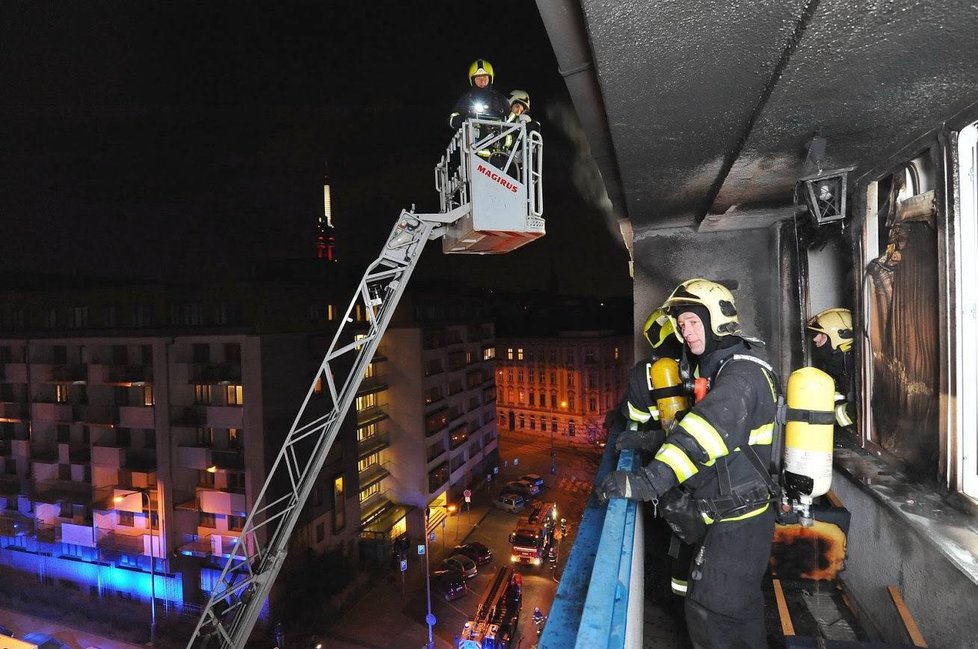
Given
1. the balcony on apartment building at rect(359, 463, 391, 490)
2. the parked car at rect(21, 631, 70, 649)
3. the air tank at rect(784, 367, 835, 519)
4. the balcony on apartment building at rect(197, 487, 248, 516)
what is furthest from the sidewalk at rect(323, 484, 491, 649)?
the air tank at rect(784, 367, 835, 519)

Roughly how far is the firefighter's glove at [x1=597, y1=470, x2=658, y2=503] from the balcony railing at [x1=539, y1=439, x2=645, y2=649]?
0.19 ft

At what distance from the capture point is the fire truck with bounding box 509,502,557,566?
2270cm

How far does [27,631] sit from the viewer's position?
20422 millimetres

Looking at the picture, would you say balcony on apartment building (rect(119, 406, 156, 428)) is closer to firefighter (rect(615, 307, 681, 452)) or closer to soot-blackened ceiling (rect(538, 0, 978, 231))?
firefighter (rect(615, 307, 681, 452))

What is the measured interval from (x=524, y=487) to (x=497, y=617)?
1309 cm

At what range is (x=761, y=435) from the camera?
2.80m

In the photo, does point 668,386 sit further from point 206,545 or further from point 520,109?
point 206,545

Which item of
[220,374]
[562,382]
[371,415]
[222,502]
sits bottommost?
[222,502]

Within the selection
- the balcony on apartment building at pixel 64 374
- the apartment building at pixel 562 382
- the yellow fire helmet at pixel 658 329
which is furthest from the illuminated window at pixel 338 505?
the apartment building at pixel 562 382

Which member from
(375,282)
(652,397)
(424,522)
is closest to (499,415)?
(424,522)

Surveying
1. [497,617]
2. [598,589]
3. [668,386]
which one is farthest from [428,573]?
[598,589]

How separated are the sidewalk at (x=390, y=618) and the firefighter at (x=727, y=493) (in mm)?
19173

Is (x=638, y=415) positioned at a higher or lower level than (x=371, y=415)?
higher

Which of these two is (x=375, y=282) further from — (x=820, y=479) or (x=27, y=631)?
(x=27, y=631)
